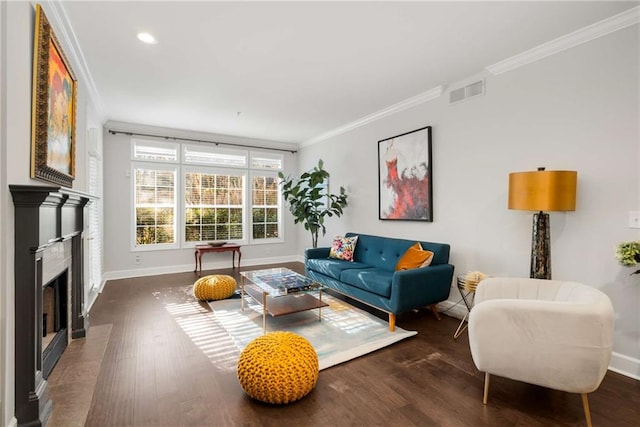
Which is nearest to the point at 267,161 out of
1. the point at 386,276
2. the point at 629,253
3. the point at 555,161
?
the point at 386,276

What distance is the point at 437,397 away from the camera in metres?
2.03

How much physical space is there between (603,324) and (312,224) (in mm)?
4171

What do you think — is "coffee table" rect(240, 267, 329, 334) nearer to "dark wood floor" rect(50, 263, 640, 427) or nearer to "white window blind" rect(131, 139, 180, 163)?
"dark wood floor" rect(50, 263, 640, 427)

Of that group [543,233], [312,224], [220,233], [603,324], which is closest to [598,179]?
[543,233]

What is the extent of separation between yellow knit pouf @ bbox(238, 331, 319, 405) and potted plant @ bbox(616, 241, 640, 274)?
2.19 meters

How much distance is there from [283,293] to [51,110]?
2.31 meters

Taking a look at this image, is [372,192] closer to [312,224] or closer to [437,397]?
[312,224]

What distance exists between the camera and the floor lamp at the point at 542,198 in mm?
2344

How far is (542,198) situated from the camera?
237 centimetres

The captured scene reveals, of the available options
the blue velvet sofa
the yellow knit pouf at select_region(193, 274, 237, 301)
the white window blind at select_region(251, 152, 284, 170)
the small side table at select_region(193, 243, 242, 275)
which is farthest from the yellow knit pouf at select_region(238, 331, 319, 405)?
the white window blind at select_region(251, 152, 284, 170)

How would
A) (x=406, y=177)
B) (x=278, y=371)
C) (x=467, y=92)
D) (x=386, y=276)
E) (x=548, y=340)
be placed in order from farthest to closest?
(x=406, y=177) → (x=467, y=92) → (x=386, y=276) → (x=278, y=371) → (x=548, y=340)

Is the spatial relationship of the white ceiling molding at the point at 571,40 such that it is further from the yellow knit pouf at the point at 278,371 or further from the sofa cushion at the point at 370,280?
the yellow knit pouf at the point at 278,371

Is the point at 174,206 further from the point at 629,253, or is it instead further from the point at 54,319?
the point at 629,253

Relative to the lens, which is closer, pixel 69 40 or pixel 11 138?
pixel 11 138
